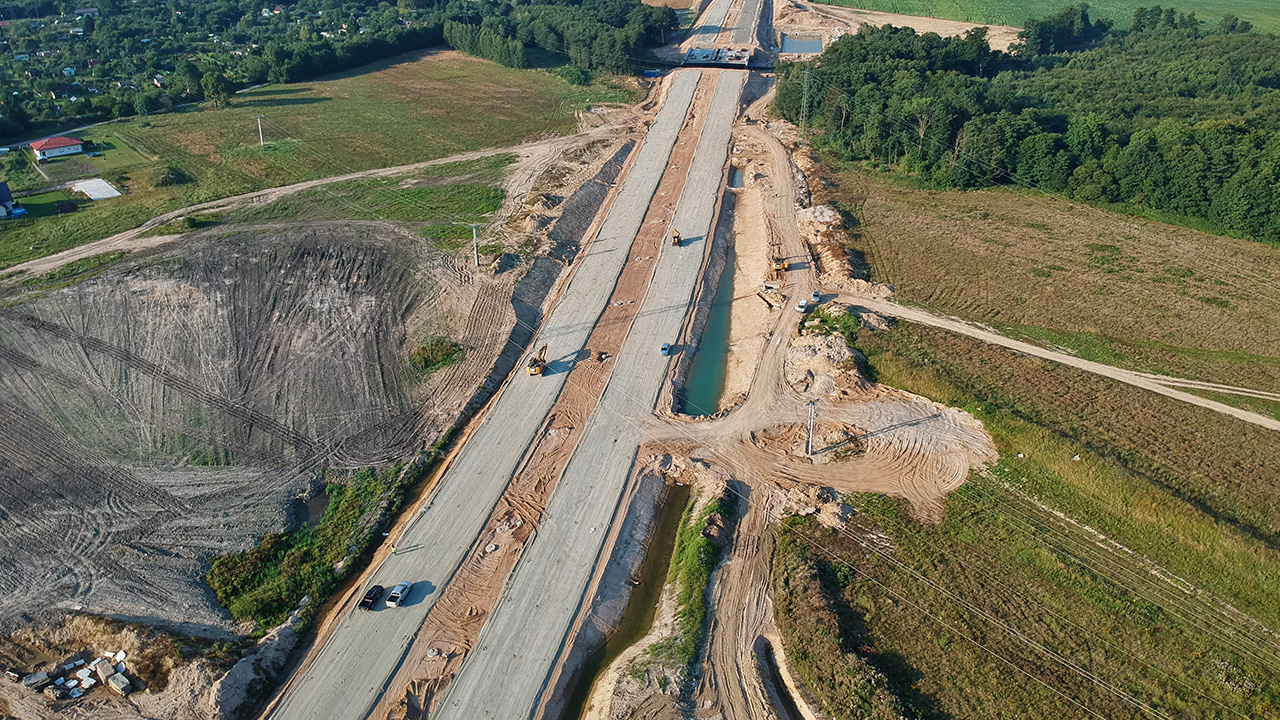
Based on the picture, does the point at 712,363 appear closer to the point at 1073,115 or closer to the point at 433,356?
the point at 433,356

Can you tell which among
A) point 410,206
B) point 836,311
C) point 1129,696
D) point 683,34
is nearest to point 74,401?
point 410,206

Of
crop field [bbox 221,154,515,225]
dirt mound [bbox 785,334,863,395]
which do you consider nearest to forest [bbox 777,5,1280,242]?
dirt mound [bbox 785,334,863,395]

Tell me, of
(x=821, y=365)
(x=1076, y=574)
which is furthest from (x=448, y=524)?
(x=1076, y=574)

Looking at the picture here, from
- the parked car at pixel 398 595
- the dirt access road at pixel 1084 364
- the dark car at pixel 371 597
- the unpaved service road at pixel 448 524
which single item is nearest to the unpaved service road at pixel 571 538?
the unpaved service road at pixel 448 524

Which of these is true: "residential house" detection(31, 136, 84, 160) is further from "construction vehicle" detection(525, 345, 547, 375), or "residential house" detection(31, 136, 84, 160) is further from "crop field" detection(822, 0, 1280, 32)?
"crop field" detection(822, 0, 1280, 32)

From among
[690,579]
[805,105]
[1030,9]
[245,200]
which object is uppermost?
[1030,9]

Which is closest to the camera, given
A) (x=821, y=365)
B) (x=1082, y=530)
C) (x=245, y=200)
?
(x=1082, y=530)
